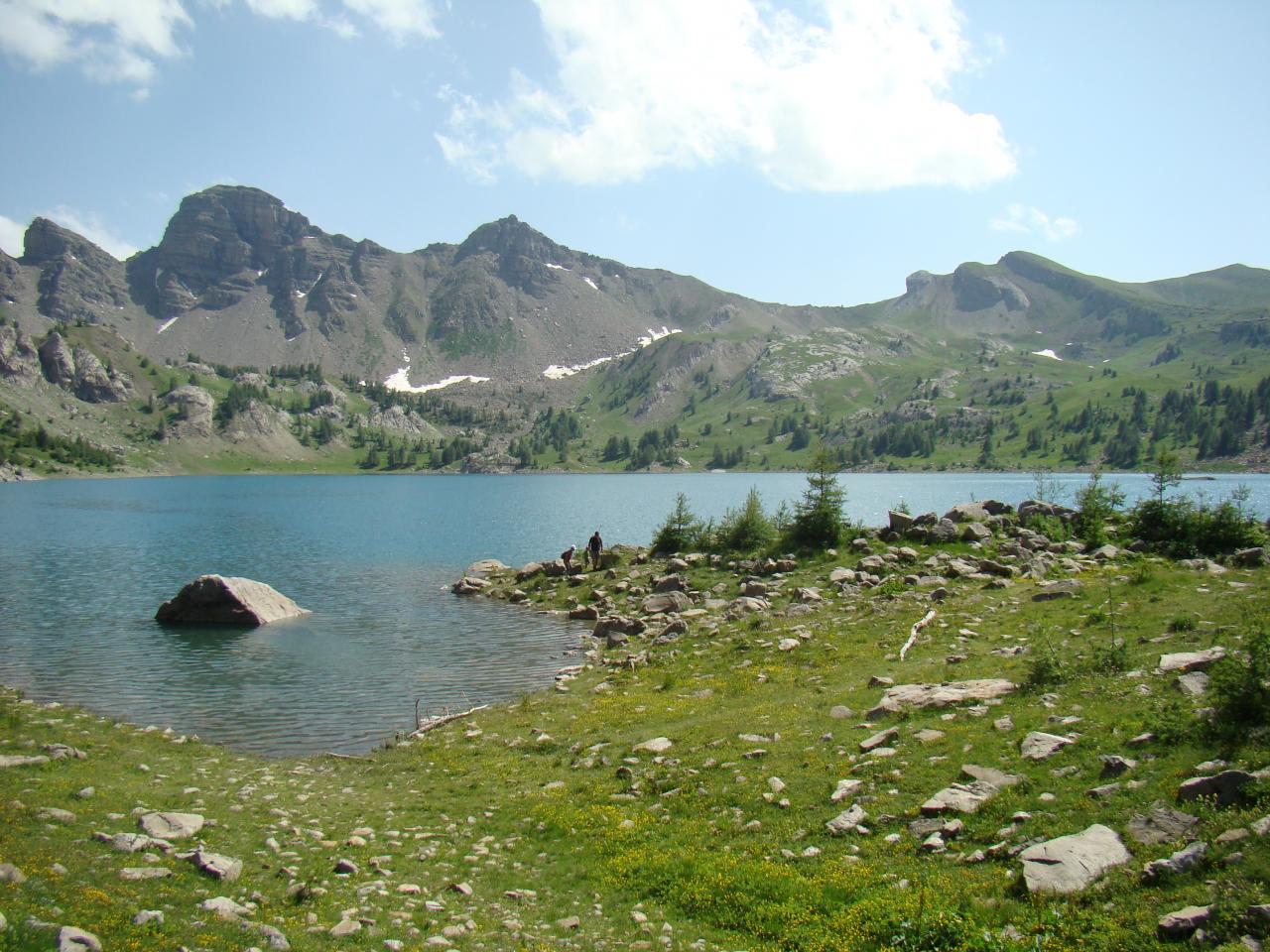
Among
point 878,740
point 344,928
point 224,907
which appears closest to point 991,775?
point 878,740

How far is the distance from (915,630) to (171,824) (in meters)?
23.1

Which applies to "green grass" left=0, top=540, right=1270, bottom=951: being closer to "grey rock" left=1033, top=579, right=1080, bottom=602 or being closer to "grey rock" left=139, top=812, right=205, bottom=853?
"grey rock" left=139, top=812, right=205, bottom=853

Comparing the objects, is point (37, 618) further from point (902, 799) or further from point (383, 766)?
point (902, 799)

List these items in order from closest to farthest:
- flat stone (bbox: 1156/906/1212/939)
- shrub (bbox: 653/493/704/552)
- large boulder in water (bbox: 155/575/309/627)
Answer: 1. flat stone (bbox: 1156/906/1212/939)
2. large boulder in water (bbox: 155/575/309/627)
3. shrub (bbox: 653/493/704/552)

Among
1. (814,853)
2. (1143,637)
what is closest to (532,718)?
(814,853)

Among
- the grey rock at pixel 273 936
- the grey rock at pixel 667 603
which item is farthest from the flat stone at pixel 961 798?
the grey rock at pixel 667 603

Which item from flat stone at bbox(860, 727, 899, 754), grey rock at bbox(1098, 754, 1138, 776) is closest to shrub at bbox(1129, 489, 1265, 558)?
flat stone at bbox(860, 727, 899, 754)

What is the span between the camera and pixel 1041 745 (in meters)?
13.7

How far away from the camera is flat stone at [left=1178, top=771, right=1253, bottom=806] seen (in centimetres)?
1011

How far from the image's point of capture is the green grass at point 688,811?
31.9 feet

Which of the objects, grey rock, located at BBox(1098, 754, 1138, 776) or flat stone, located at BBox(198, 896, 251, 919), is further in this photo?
grey rock, located at BBox(1098, 754, 1138, 776)

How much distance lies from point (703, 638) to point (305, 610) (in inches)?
1133

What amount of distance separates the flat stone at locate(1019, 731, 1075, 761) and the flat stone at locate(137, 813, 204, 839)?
53.7 ft

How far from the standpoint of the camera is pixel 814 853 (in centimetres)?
1218
